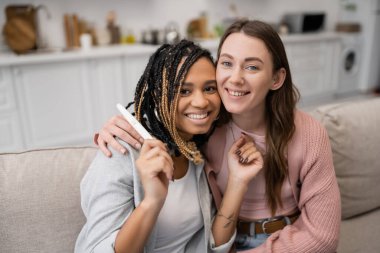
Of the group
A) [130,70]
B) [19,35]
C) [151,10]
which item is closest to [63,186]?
[130,70]

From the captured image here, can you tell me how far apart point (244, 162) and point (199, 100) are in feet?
0.89

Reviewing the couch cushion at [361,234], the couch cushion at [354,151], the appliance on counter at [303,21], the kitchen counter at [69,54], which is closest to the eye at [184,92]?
the couch cushion at [354,151]

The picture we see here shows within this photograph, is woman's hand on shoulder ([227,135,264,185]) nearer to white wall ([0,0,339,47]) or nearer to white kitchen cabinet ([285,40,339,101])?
white wall ([0,0,339,47])

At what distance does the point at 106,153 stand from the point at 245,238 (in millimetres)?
593

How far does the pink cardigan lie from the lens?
1082 millimetres

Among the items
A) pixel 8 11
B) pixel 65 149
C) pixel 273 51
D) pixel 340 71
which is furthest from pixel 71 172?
pixel 340 71

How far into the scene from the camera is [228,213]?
42.1 inches

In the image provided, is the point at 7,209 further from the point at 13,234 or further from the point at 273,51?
the point at 273,51

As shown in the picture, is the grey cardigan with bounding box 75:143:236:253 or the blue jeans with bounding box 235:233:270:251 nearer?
the grey cardigan with bounding box 75:143:236:253

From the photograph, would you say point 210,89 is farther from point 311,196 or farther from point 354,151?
point 354,151

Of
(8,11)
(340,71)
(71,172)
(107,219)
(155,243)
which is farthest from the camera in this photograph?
(340,71)

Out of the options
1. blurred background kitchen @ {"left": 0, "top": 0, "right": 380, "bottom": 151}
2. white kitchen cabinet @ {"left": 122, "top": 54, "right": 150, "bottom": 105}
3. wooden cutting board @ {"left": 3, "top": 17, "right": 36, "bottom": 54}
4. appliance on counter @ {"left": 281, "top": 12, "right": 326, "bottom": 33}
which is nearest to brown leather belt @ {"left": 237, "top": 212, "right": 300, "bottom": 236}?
blurred background kitchen @ {"left": 0, "top": 0, "right": 380, "bottom": 151}

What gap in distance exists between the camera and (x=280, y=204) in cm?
118

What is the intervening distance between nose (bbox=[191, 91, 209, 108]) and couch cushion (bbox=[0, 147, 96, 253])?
1.51 ft
